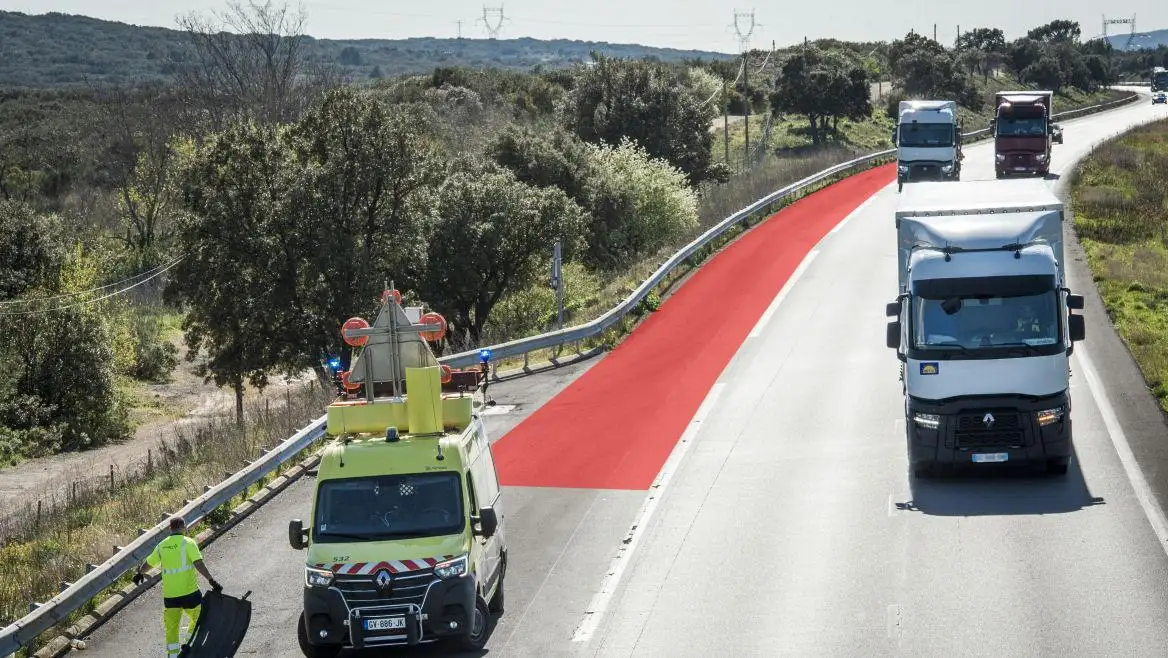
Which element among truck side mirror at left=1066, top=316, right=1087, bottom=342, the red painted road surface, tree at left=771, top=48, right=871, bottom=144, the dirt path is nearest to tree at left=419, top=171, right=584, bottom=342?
the dirt path

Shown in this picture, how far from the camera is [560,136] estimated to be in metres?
59.6

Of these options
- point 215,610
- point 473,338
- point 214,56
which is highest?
point 214,56

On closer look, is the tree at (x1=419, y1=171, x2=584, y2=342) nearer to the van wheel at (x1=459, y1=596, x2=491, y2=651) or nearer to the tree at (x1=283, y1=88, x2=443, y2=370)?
the tree at (x1=283, y1=88, x2=443, y2=370)

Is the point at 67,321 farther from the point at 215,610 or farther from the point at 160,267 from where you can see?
the point at 215,610

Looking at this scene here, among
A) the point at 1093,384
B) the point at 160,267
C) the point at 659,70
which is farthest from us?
the point at 659,70

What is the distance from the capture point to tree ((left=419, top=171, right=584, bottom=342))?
4316 cm

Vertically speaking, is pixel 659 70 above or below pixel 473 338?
above

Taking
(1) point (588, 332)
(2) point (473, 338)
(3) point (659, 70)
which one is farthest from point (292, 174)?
(3) point (659, 70)

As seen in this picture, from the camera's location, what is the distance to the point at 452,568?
12562 millimetres

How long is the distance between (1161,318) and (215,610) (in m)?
23.2

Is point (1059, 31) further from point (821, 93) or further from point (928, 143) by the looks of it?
point (928, 143)

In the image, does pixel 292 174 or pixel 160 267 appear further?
pixel 160 267

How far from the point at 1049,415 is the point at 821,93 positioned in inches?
2965

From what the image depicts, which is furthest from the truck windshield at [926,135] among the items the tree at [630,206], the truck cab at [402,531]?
the truck cab at [402,531]
